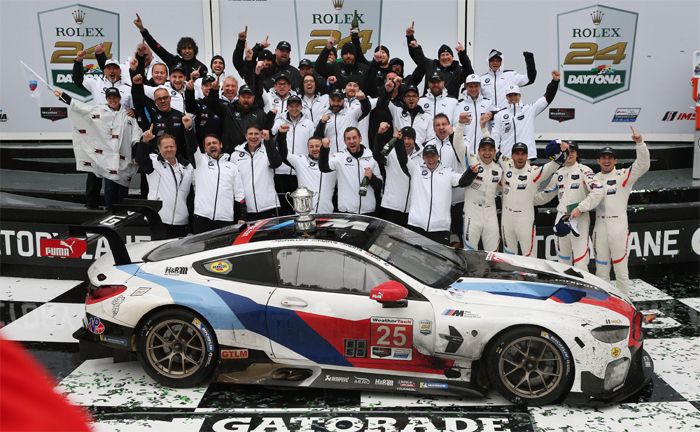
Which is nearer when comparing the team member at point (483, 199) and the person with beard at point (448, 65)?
the team member at point (483, 199)

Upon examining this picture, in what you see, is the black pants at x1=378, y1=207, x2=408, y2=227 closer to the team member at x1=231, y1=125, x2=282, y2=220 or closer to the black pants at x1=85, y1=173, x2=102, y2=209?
the team member at x1=231, y1=125, x2=282, y2=220

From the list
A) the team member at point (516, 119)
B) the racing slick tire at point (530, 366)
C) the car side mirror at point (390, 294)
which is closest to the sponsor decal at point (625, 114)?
the team member at point (516, 119)

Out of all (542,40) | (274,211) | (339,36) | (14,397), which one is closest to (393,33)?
(339,36)

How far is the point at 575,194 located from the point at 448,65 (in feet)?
10.2

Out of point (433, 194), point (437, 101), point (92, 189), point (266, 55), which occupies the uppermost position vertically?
point (266, 55)

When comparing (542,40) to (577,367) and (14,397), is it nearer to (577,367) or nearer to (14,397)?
(577,367)

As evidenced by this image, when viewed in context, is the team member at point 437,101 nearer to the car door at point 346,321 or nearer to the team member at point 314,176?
the team member at point 314,176

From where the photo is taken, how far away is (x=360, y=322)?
5.88 m

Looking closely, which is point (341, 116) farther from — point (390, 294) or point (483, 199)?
point (390, 294)

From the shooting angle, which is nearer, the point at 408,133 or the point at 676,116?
the point at 408,133

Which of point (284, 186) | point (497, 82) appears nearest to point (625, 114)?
point (497, 82)

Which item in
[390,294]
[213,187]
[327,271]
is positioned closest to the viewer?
[390,294]

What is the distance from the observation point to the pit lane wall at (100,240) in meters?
9.59

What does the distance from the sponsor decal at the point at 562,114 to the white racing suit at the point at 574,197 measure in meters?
4.09
